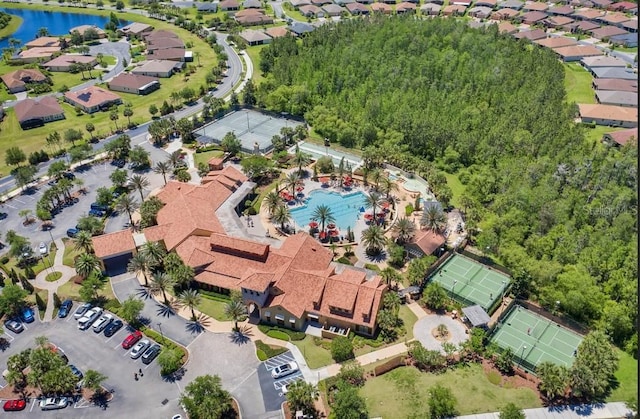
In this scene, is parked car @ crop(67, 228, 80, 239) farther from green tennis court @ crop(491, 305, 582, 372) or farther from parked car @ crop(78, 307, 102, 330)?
green tennis court @ crop(491, 305, 582, 372)

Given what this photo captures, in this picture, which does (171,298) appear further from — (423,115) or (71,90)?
(71,90)

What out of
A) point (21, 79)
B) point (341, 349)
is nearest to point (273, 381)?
point (341, 349)

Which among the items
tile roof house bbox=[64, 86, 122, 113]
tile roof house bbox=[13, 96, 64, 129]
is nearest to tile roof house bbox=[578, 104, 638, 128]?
tile roof house bbox=[64, 86, 122, 113]

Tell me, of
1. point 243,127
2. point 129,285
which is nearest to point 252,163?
point 243,127

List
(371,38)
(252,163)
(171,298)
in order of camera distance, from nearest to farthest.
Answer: (171,298) < (252,163) < (371,38)

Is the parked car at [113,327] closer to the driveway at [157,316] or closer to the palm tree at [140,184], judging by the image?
the driveway at [157,316]

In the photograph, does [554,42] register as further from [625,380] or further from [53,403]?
[53,403]
